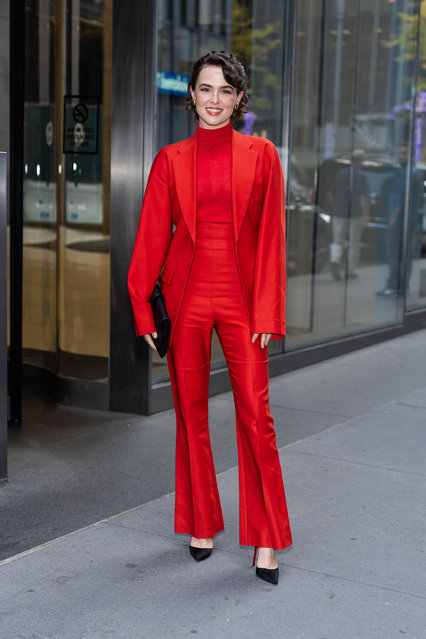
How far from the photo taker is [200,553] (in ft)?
12.5

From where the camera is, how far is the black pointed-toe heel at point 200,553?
3.79 m

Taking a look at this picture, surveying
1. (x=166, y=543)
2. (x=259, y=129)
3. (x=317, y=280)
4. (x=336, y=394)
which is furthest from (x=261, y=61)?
(x=166, y=543)

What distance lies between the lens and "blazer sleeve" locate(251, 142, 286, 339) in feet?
11.7

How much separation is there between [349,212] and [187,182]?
5781mm

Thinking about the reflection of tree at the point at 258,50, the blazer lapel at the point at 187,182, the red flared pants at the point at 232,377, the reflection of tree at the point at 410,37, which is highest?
the reflection of tree at the point at 410,37

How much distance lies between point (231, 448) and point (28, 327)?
2430 mm

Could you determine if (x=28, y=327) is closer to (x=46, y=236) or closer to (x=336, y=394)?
(x=46, y=236)

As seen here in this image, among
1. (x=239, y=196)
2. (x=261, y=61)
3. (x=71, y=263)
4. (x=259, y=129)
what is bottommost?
(x=71, y=263)

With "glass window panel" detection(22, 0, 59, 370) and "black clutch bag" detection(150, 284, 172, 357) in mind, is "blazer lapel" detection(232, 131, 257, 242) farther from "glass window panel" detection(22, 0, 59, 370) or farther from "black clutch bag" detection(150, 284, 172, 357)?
"glass window panel" detection(22, 0, 59, 370)

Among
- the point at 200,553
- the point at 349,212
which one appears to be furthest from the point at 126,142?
the point at 349,212

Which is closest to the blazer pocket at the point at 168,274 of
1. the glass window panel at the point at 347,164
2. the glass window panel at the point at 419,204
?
the glass window panel at the point at 347,164

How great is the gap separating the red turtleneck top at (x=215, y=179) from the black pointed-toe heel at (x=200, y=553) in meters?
1.41

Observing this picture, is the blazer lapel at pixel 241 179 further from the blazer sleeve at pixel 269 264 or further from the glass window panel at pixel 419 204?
the glass window panel at pixel 419 204

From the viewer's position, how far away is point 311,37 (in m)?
8.05
